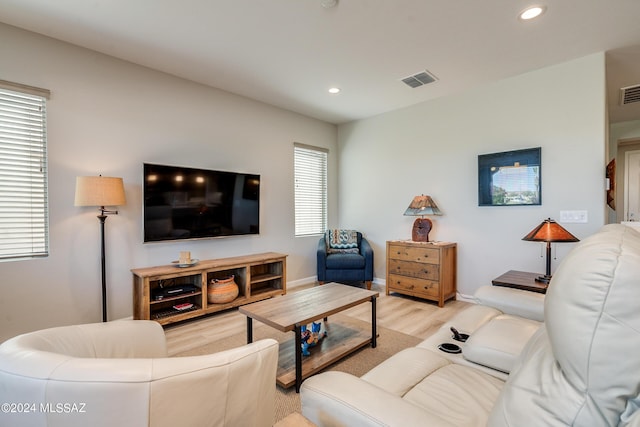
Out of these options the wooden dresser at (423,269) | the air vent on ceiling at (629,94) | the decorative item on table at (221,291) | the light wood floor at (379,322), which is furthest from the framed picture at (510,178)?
the decorative item on table at (221,291)

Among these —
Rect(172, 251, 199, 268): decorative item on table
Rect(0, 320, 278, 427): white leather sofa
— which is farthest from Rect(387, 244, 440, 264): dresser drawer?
Rect(0, 320, 278, 427): white leather sofa

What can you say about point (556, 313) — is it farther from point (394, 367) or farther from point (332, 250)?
point (332, 250)

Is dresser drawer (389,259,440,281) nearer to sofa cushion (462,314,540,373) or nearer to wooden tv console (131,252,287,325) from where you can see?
wooden tv console (131,252,287,325)

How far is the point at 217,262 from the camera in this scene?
11.4ft

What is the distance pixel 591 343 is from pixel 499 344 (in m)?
0.92

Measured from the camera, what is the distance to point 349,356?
7.88 feet

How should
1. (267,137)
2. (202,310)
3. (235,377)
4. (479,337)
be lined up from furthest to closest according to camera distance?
(267,137), (202,310), (479,337), (235,377)

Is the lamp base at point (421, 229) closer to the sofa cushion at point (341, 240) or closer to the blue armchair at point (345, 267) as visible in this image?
the blue armchair at point (345, 267)

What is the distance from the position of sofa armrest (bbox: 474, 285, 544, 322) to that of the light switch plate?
1.65 m

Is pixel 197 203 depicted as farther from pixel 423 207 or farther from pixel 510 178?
pixel 510 178

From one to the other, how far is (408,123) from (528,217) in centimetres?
203

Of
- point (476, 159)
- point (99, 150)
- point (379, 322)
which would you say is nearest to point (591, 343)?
point (379, 322)

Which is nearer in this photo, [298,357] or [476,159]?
[298,357]

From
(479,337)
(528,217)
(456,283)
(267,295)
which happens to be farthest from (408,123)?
(479,337)
